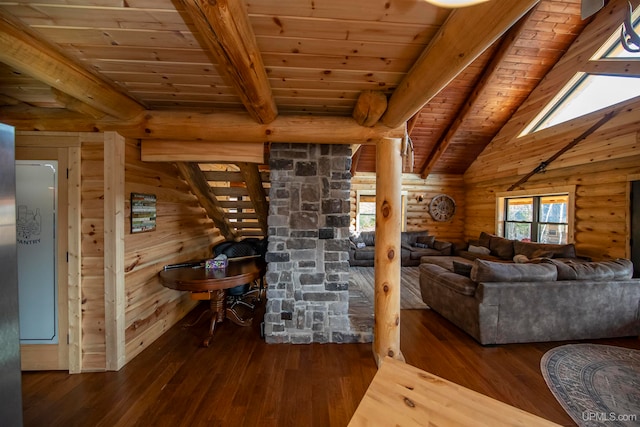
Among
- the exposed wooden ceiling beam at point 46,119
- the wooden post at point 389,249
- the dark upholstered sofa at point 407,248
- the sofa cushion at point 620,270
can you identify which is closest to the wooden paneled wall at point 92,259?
the exposed wooden ceiling beam at point 46,119

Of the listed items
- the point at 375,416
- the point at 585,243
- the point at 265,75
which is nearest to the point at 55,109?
the point at 265,75

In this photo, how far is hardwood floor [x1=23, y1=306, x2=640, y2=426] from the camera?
169 cm

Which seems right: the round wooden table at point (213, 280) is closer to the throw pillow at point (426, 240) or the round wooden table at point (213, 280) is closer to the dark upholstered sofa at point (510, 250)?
the dark upholstered sofa at point (510, 250)

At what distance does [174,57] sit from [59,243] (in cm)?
196

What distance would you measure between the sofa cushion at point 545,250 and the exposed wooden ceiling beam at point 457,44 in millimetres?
4442

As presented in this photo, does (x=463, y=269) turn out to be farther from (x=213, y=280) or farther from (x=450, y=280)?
(x=213, y=280)

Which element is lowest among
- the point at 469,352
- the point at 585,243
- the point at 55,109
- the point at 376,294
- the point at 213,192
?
the point at 469,352

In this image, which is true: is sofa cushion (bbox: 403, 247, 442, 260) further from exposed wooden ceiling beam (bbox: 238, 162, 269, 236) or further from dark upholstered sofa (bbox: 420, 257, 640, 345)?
exposed wooden ceiling beam (bbox: 238, 162, 269, 236)

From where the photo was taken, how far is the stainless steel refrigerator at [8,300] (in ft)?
3.28

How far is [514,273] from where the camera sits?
103 inches

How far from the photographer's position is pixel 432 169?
22.7 feet

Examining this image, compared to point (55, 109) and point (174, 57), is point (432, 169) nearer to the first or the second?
point (174, 57)

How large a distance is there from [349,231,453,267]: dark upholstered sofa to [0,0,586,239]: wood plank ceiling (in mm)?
4229

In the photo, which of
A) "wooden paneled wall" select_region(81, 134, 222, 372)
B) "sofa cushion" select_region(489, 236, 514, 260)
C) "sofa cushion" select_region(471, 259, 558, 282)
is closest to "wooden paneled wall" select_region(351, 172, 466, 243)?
"sofa cushion" select_region(489, 236, 514, 260)
